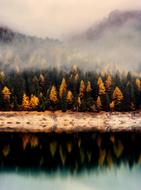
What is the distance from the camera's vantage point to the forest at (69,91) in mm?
12820

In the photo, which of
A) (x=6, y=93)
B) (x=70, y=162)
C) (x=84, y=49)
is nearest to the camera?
(x=70, y=162)

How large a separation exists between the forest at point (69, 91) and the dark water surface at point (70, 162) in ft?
3.74

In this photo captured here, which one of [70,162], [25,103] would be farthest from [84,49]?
[70,162]

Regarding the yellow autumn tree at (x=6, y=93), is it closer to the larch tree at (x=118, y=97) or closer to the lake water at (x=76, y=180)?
the larch tree at (x=118, y=97)

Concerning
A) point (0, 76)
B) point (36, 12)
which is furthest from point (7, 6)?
point (0, 76)

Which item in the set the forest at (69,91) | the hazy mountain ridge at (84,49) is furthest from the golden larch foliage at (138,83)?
the hazy mountain ridge at (84,49)

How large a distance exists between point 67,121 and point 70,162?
15.9ft

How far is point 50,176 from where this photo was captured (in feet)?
25.9

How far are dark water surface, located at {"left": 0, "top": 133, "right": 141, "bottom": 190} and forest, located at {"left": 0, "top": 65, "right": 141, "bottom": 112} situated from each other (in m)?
1.14

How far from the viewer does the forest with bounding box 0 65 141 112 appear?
12820mm

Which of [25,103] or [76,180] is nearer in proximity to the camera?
[76,180]

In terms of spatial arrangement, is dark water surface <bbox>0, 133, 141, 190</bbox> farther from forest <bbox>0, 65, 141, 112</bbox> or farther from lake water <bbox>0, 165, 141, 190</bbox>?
forest <bbox>0, 65, 141, 112</bbox>

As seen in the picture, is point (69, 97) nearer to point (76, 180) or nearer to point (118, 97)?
point (118, 97)

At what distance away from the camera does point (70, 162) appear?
8.91 meters
